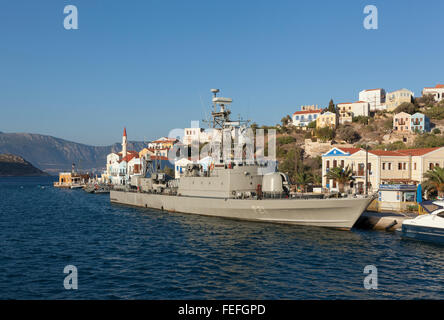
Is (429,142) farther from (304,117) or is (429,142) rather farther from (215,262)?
(215,262)

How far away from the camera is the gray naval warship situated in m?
32.8

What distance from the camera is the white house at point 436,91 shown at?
124 metres

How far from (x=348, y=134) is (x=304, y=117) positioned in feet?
101

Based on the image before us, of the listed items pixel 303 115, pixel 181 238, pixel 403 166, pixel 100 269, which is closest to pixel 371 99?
pixel 303 115

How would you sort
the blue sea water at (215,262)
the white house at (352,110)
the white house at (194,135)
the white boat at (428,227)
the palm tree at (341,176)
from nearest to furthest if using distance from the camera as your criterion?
the blue sea water at (215,262) → the white boat at (428,227) → the palm tree at (341,176) → the white house at (352,110) → the white house at (194,135)

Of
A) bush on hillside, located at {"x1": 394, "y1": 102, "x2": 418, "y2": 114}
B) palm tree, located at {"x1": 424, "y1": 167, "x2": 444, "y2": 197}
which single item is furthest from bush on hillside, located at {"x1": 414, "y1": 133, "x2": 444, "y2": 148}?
palm tree, located at {"x1": 424, "y1": 167, "x2": 444, "y2": 197}

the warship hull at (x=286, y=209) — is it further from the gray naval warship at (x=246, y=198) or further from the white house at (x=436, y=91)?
the white house at (x=436, y=91)

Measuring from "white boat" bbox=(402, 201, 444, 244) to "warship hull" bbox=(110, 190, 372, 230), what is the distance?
3726mm

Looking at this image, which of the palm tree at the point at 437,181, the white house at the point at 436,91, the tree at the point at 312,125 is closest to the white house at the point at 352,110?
the tree at the point at 312,125

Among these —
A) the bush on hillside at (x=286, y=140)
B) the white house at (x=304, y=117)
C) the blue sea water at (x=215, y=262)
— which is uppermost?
the white house at (x=304, y=117)

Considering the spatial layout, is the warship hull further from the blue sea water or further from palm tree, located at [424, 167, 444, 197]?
palm tree, located at [424, 167, 444, 197]

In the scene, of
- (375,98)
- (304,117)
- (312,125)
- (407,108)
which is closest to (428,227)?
(312,125)

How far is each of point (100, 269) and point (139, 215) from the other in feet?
83.6

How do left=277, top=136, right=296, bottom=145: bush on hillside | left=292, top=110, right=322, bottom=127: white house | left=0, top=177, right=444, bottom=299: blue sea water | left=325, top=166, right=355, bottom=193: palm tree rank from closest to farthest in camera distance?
left=0, top=177, right=444, bottom=299: blue sea water → left=325, top=166, right=355, bottom=193: palm tree → left=277, top=136, right=296, bottom=145: bush on hillside → left=292, top=110, right=322, bottom=127: white house
